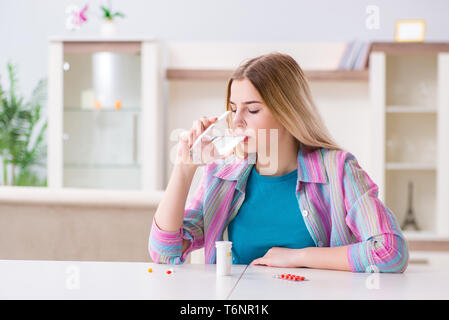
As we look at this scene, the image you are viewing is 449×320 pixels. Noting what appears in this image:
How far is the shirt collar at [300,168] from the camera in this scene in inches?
62.4

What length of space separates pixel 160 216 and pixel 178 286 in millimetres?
383

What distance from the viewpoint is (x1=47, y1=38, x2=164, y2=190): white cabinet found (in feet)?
12.1

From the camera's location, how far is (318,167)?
5.25 feet

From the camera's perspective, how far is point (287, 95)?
1.59 m

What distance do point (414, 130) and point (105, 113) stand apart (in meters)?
2.07

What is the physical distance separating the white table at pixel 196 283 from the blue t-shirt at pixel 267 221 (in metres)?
0.17

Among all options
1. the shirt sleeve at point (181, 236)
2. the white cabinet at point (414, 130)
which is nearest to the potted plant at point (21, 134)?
the white cabinet at point (414, 130)

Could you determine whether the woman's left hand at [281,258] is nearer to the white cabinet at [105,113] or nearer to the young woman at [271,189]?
the young woman at [271,189]

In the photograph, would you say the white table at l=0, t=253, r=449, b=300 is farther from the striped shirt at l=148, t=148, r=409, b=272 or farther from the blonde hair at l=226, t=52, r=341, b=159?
the blonde hair at l=226, t=52, r=341, b=159

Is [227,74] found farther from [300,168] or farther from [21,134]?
[300,168]

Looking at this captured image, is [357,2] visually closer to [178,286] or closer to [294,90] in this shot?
[294,90]

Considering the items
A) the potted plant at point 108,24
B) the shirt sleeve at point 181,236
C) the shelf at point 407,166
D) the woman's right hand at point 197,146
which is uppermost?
the potted plant at point 108,24

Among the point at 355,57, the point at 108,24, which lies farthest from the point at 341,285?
the point at 108,24

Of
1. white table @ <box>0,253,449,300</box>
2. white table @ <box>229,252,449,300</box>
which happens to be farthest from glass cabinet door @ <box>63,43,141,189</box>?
white table @ <box>229,252,449,300</box>
